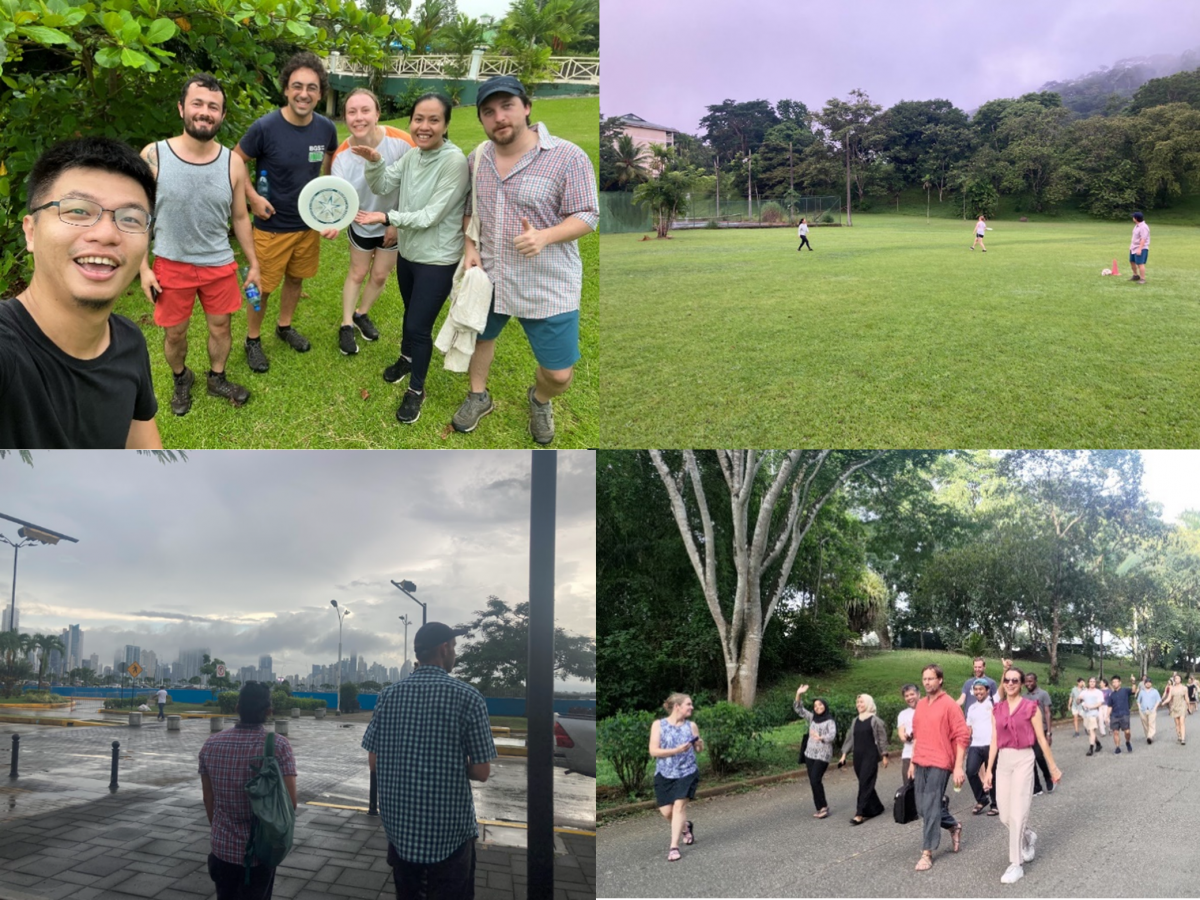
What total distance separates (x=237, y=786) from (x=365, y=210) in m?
2.76

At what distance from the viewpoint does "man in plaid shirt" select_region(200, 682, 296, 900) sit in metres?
2.84

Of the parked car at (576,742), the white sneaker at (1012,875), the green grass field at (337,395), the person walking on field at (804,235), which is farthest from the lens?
the person walking on field at (804,235)

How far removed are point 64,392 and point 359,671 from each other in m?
1.51

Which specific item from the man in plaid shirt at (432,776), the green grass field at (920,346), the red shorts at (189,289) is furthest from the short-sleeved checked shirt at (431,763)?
the green grass field at (920,346)

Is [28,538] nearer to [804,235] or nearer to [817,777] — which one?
[817,777]

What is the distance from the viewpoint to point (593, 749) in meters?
3.00

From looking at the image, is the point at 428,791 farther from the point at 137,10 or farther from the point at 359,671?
the point at 137,10

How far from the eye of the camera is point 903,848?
10.4 feet

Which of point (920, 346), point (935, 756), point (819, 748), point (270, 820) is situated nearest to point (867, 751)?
point (819, 748)

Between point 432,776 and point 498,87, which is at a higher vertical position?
point 498,87

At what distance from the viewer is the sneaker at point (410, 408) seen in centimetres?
358

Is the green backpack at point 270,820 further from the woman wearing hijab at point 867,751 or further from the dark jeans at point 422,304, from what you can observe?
the woman wearing hijab at point 867,751

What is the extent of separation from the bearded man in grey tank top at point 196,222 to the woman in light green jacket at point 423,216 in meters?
0.57

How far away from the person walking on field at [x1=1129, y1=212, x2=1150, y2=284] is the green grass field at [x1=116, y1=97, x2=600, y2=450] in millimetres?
8098
